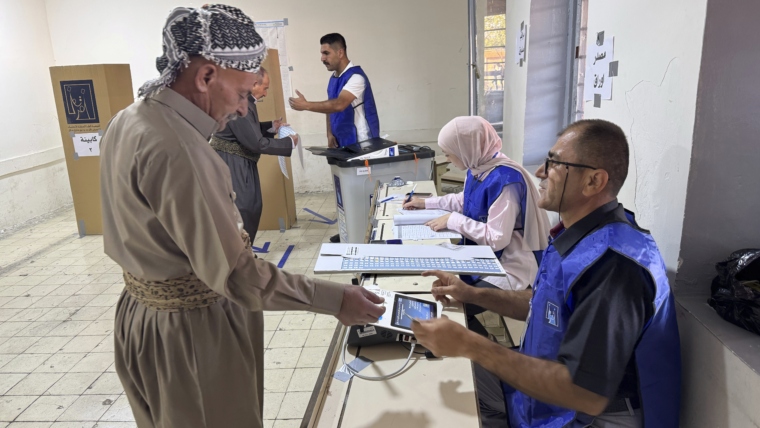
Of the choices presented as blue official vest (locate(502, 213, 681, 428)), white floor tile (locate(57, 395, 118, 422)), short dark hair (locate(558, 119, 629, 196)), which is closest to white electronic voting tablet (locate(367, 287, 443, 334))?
blue official vest (locate(502, 213, 681, 428))

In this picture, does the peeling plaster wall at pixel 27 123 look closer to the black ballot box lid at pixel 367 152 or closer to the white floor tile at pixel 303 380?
the black ballot box lid at pixel 367 152

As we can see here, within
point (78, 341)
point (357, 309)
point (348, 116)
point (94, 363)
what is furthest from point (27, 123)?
point (357, 309)

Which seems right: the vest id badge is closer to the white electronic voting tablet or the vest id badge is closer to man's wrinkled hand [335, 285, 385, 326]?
the white electronic voting tablet

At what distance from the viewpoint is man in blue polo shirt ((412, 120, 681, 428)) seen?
100 cm

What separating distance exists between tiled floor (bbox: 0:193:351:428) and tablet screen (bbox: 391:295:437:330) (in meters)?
1.07

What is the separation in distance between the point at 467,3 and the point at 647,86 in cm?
456

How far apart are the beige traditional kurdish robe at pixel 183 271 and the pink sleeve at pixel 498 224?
39.3 inches

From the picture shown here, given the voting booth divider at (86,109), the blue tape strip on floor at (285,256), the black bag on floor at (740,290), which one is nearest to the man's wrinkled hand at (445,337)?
the black bag on floor at (740,290)

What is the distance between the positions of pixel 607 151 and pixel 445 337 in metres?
0.62

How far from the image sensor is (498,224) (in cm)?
197

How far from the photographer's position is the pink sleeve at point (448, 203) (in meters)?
2.50


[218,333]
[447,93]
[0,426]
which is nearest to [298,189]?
[447,93]

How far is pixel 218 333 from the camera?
1.18 m

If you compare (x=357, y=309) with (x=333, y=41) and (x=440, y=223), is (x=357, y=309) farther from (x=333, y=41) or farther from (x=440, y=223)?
(x=333, y=41)
